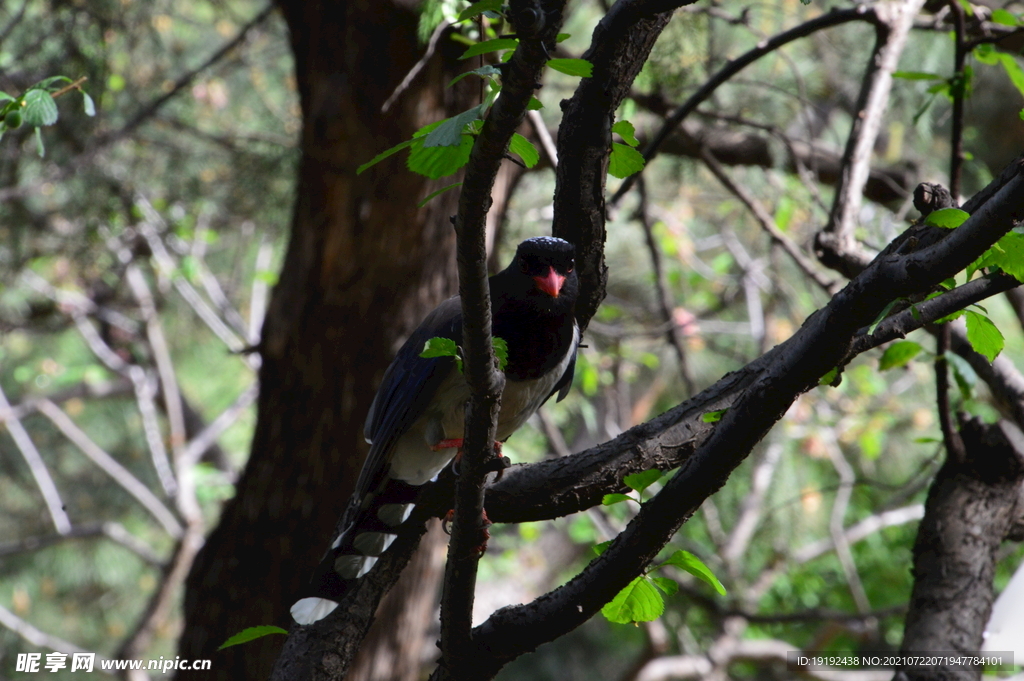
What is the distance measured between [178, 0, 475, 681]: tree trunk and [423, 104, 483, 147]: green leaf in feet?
7.30

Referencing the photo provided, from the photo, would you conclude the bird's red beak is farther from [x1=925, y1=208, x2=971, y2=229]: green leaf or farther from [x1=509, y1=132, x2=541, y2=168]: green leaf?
[x1=925, y1=208, x2=971, y2=229]: green leaf

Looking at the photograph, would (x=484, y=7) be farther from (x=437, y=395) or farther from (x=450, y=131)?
(x=437, y=395)

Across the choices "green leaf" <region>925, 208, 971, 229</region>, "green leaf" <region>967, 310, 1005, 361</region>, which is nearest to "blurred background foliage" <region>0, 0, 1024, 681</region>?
"green leaf" <region>967, 310, 1005, 361</region>

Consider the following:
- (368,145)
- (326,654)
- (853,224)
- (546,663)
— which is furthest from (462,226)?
(546,663)

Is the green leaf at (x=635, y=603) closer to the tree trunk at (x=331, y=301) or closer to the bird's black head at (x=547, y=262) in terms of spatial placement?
the bird's black head at (x=547, y=262)

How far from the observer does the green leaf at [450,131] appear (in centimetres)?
112

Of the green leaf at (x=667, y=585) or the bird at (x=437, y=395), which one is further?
the bird at (x=437, y=395)

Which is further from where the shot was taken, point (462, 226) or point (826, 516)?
point (826, 516)

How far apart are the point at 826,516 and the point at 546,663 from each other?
3594 mm

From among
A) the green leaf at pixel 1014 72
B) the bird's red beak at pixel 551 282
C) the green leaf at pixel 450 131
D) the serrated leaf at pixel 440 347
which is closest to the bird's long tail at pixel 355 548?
the bird's red beak at pixel 551 282

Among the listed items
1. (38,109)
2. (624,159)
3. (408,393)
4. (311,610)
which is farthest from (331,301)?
(624,159)

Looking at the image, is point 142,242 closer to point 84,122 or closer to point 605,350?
point 84,122

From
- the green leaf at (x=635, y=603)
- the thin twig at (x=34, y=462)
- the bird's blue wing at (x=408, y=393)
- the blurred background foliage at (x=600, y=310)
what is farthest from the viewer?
the thin twig at (x=34, y=462)

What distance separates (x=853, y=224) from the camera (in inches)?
98.3
